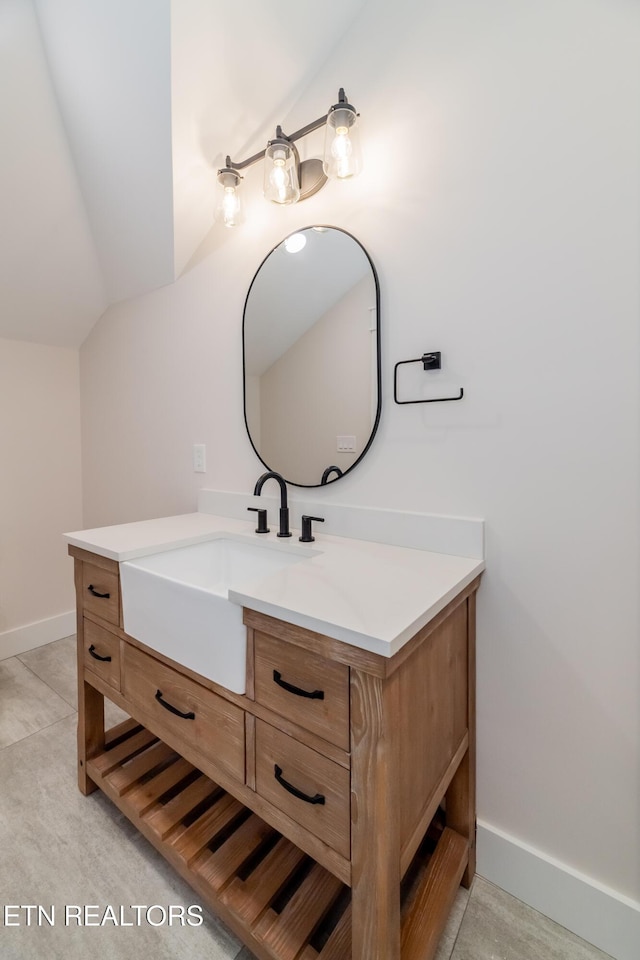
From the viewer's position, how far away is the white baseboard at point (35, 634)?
88.3 inches

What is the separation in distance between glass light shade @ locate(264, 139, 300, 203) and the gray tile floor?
2043mm


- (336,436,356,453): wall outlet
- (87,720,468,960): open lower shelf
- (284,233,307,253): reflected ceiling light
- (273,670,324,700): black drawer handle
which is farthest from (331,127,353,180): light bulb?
(87,720,468,960): open lower shelf

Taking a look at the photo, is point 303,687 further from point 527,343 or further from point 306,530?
point 527,343

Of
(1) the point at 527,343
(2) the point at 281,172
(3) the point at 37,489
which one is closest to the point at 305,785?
(1) the point at 527,343

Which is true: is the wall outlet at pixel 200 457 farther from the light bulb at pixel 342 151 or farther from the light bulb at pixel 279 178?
the light bulb at pixel 342 151

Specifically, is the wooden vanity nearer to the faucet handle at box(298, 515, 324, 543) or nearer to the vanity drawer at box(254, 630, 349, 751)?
the vanity drawer at box(254, 630, 349, 751)

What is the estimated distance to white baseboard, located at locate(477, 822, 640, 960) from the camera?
3.06 feet

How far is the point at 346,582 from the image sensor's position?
2.99ft

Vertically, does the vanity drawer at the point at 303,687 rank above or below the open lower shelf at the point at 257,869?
above

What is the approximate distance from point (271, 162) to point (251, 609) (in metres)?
1.37

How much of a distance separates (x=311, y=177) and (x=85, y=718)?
1.97 metres

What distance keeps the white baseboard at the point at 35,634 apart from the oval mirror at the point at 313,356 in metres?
1.91

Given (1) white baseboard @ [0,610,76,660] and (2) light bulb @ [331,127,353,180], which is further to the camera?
(1) white baseboard @ [0,610,76,660]

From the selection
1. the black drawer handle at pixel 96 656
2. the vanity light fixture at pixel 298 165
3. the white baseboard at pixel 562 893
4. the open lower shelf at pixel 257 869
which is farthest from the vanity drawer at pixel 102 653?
the vanity light fixture at pixel 298 165
